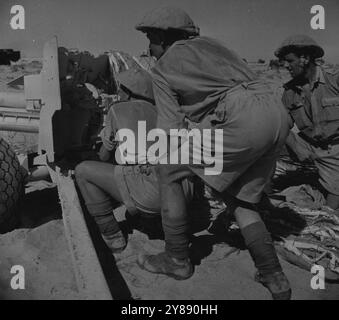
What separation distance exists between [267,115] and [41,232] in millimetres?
2090

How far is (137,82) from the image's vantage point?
351 cm

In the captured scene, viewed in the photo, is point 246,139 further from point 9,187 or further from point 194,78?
point 9,187

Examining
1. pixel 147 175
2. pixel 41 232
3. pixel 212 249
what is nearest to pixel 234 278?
pixel 212 249

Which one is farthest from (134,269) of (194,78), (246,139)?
(194,78)

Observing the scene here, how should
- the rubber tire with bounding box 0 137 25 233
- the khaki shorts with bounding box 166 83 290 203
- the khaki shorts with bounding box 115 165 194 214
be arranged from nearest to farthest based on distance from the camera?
the khaki shorts with bounding box 166 83 290 203 < the khaki shorts with bounding box 115 165 194 214 < the rubber tire with bounding box 0 137 25 233

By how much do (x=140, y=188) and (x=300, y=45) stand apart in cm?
261

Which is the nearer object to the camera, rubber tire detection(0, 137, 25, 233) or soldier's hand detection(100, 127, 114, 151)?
soldier's hand detection(100, 127, 114, 151)

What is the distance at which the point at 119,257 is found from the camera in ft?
11.5

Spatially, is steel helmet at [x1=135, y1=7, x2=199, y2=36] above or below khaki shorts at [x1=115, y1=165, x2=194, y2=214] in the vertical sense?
Result: above

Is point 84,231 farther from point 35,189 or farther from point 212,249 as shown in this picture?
point 35,189

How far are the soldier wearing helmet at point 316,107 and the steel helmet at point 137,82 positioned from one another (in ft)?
6.56

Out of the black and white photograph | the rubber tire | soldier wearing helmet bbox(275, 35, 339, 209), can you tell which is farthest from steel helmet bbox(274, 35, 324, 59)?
the rubber tire

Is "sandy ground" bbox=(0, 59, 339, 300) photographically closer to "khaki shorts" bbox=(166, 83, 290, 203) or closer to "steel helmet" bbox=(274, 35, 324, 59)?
"khaki shorts" bbox=(166, 83, 290, 203)

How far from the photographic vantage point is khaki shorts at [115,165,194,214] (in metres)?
3.25
